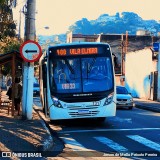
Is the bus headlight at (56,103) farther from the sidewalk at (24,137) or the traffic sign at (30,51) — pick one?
the traffic sign at (30,51)

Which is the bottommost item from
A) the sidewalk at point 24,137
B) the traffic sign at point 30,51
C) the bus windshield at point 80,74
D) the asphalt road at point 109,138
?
the asphalt road at point 109,138

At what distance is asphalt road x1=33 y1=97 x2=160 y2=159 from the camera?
10555 mm

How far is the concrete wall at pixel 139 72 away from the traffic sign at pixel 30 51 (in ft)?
88.6

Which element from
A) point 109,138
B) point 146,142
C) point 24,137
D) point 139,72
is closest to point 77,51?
point 109,138

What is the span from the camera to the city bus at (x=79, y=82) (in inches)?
637

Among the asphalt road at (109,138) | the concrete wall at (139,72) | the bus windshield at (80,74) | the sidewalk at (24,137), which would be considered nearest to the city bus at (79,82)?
the bus windshield at (80,74)

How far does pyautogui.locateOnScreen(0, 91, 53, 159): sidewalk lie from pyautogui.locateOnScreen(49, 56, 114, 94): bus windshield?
5.80ft

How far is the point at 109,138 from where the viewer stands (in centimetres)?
1324

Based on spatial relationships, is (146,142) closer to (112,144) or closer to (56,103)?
(112,144)

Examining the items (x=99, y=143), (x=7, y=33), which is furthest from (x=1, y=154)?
(x=7, y=33)

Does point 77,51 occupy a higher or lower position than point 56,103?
higher

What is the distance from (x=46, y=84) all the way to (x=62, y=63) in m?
1.02

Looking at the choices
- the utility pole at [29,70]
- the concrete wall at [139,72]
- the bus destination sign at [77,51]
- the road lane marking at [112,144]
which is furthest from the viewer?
the concrete wall at [139,72]

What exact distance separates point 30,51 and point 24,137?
4.96 metres
